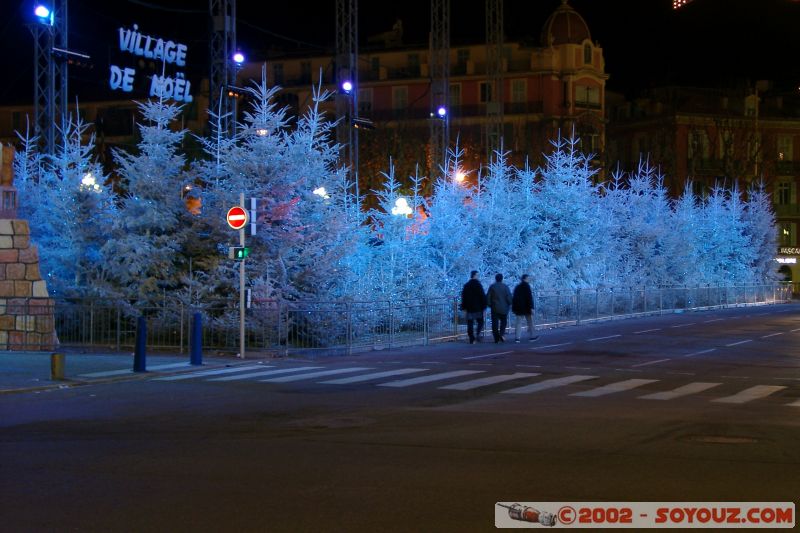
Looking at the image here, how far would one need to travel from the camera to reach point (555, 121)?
239 feet

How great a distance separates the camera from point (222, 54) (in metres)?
27.5

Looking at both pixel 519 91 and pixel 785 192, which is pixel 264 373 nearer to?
pixel 519 91

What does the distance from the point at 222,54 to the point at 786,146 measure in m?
68.0

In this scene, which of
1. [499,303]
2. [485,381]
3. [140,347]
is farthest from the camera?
[499,303]

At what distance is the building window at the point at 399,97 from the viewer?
7744cm

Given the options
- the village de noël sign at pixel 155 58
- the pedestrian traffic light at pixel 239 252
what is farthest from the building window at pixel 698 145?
the pedestrian traffic light at pixel 239 252

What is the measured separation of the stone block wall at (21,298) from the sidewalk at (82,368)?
76 centimetres

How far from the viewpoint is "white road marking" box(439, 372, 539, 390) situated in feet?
56.0

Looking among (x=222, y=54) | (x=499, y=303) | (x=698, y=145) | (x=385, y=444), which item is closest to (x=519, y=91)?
(x=698, y=145)

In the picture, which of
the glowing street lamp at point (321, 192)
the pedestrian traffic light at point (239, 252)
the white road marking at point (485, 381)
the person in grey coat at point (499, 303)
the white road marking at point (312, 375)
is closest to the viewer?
the white road marking at point (485, 381)

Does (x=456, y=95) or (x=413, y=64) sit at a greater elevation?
(x=413, y=64)

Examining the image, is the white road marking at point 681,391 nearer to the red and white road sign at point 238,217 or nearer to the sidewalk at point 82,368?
the sidewalk at point 82,368

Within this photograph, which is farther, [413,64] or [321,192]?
[413,64]

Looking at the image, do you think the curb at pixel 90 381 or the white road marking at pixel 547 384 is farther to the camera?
the curb at pixel 90 381
